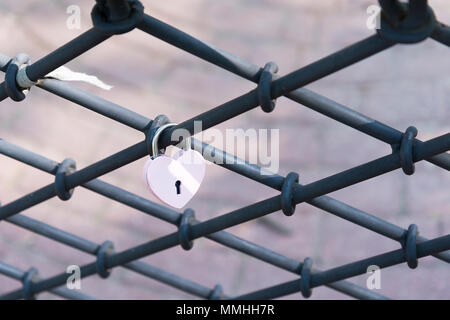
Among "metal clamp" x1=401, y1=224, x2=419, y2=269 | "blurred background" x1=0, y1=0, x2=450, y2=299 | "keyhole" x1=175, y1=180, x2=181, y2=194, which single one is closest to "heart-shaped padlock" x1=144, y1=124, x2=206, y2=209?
"keyhole" x1=175, y1=180, x2=181, y2=194

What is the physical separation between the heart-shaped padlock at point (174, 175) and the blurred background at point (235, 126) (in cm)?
87

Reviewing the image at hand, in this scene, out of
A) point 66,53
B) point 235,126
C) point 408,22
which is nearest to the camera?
point 408,22

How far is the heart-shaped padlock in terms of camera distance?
0.92 m

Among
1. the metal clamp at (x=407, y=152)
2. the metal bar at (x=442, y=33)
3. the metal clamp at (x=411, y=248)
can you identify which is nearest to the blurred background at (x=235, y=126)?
the metal clamp at (x=411, y=248)

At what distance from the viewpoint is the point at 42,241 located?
74.6 inches

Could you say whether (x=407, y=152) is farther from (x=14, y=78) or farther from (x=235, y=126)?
(x=235, y=126)

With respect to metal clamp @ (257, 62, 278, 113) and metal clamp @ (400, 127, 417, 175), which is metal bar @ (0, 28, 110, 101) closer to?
metal clamp @ (257, 62, 278, 113)

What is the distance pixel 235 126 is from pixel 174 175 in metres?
1.17

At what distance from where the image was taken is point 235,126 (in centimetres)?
209

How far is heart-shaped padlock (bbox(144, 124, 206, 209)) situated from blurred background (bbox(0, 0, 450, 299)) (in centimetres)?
87

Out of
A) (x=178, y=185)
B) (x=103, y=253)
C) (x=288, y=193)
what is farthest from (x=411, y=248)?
(x=103, y=253)

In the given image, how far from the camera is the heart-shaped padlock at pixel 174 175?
3.00 feet

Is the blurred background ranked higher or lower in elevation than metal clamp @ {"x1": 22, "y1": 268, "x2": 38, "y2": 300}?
higher
